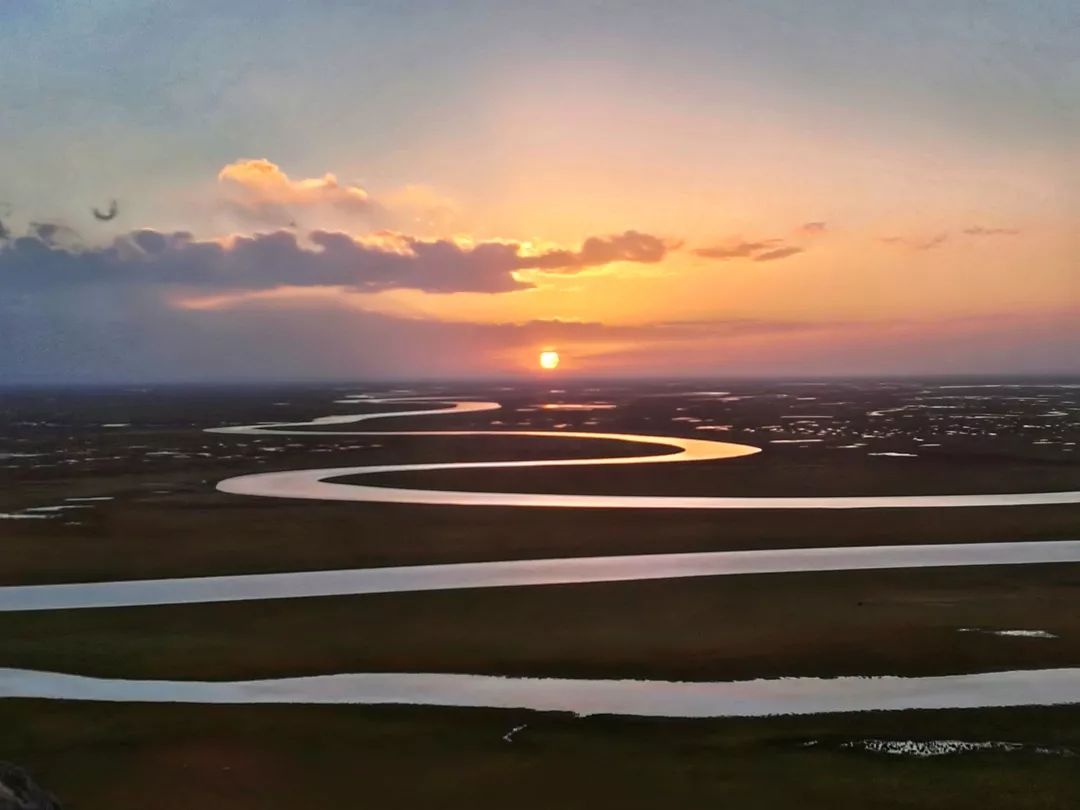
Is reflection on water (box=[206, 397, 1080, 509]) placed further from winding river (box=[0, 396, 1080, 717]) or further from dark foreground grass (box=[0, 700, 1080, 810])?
dark foreground grass (box=[0, 700, 1080, 810])

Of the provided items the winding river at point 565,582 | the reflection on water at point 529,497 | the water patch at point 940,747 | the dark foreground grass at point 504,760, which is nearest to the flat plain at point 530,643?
the dark foreground grass at point 504,760

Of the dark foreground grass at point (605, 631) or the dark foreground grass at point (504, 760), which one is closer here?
the dark foreground grass at point (504, 760)

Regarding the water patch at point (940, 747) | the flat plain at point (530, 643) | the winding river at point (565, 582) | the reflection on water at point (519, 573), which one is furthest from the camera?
the reflection on water at point (519, 573)

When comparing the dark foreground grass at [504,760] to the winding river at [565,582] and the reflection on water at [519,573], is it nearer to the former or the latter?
the winding river at [565,582]

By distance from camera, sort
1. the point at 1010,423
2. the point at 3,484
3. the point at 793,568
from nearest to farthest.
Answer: the point at 793,568 < the point at 3,484 < the point at 1010,423

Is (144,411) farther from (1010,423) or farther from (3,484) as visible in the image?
(1010,423)

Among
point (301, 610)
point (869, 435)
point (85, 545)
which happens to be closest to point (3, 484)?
point (85, 545)

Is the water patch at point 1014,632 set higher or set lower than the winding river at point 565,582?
lower
